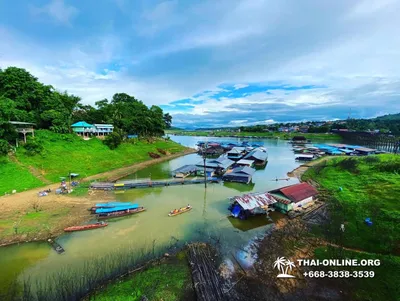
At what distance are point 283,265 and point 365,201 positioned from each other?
17880 mm

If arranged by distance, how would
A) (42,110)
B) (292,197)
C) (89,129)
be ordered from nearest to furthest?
1. (292,197)
2. (42,110)
3. (89,129)

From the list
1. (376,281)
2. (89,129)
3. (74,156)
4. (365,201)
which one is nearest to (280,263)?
(376,281)

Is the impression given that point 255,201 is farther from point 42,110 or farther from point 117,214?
point 42,110

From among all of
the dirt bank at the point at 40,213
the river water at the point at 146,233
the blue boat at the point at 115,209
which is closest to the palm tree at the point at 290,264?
the river water at the point at 146,233

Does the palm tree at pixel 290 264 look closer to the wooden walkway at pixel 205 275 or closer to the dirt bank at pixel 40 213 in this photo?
the wooden walkway at pixel 205 275

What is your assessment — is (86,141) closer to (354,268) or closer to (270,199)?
(270,199)

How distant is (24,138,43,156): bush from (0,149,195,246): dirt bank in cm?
1034

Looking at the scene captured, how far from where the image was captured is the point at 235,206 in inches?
917

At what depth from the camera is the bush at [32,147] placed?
120ft

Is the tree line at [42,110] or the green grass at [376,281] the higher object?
the tree line at [42,110]

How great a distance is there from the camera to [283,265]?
46.8ft

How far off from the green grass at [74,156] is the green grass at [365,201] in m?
39.9

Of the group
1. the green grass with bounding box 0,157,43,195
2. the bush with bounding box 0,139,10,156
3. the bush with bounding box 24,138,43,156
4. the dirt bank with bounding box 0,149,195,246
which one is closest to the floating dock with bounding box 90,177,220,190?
the dirt bank with bounding box 0,149,195,246

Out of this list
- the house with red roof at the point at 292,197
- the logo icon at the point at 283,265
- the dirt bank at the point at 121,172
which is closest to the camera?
the logo icon at the point at 283,265
